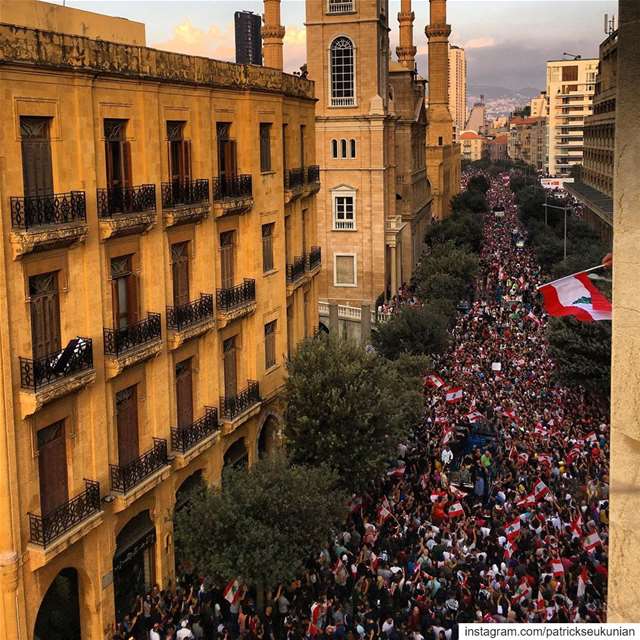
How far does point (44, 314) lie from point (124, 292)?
2.96 meters

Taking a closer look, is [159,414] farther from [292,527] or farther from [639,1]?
[639,1]

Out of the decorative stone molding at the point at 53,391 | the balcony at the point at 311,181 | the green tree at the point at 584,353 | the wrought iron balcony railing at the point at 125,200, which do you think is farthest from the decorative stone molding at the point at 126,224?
the green tree at the point at 584,353

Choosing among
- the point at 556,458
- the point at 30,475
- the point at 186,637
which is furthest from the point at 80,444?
the point at 556,458

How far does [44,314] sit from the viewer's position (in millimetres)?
17031

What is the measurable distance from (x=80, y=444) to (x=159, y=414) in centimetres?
322

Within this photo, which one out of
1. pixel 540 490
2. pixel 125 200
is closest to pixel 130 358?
pixel 125 200

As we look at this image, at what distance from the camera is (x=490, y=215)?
131m

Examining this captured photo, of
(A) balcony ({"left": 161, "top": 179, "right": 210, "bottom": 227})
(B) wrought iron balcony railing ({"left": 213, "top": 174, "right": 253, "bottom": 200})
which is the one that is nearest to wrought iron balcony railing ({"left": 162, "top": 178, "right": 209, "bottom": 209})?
(A) balcony ({"left": 161, "top": 179, "right": 210, "bottom": 227})

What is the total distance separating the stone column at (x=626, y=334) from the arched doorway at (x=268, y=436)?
23.4m

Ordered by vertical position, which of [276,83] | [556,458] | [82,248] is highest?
[276,83]

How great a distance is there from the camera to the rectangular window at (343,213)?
59344 millimetres

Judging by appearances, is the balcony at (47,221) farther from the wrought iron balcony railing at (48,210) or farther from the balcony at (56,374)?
the balcony at (56,374)

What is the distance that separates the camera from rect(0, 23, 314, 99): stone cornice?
15977 mm

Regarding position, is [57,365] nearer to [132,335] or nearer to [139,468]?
[132,335]
